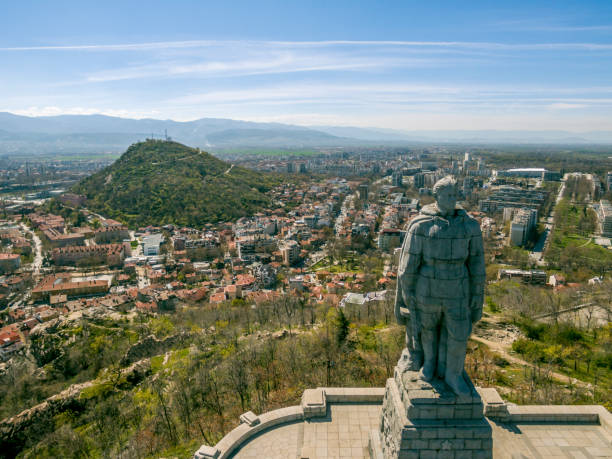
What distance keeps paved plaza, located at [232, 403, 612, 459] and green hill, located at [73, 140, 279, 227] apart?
52880mm

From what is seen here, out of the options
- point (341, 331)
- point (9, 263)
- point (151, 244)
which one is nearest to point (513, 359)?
point (341, 331)

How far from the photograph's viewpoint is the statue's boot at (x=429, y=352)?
6.73 m

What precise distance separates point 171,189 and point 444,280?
67683 mm

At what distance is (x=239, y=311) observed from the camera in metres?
26.5

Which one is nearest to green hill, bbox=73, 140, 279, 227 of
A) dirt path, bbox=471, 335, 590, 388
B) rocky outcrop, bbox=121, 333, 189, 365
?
rocky outcrop, bbox=121, 333, 189, 365

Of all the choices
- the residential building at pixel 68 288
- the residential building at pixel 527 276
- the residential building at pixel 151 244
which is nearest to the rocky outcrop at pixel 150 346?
the residential building at pixel 68 288

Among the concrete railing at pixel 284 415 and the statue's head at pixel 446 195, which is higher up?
the statue's head at pixel 446 195

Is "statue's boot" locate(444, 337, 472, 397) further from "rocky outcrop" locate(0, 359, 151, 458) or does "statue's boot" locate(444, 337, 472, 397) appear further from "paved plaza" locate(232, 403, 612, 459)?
"rocky outcrop" locate(0, 359, 151, 458)

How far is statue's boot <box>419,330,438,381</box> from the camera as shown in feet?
22.1

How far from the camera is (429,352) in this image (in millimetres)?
6770

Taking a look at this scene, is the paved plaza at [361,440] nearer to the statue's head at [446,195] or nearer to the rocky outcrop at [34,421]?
the statue's head at [446,195]

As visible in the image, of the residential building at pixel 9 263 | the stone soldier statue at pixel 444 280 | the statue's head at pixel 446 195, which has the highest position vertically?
the statue's head at pixel 446 195

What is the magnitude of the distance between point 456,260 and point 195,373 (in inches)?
542

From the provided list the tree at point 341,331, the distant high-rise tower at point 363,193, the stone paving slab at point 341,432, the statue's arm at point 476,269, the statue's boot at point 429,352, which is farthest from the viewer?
the distant high-rise tower at point 363,193
